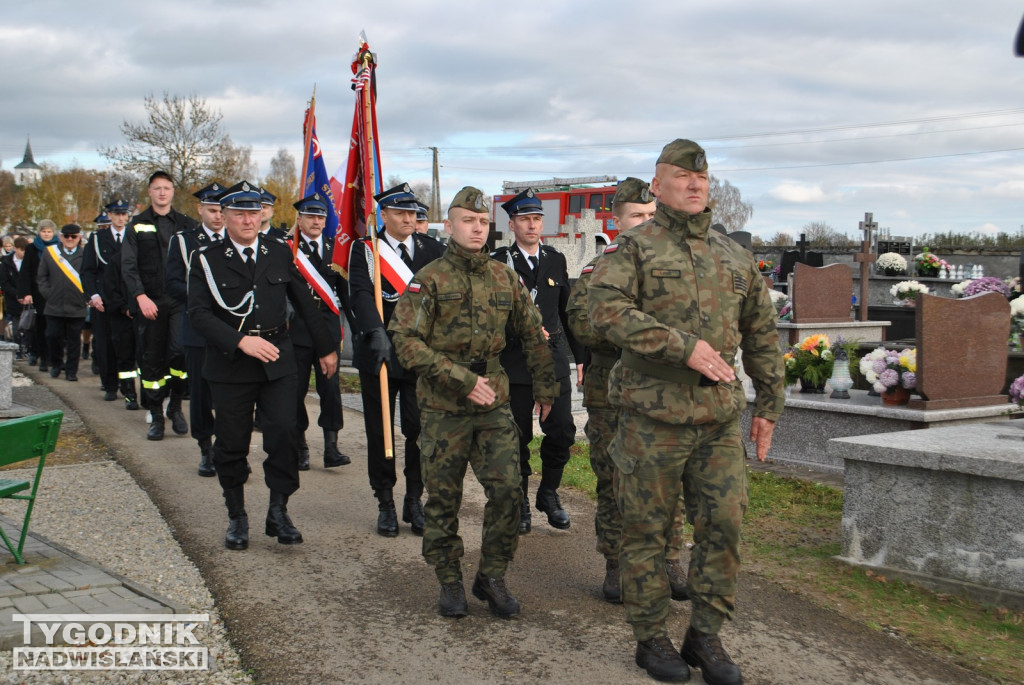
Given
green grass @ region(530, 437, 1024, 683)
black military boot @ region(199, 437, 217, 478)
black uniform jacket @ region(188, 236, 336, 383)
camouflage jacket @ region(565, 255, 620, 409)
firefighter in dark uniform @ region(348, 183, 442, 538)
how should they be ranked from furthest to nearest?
black military boot @ region(199, 437, 217, 478) → firefighter in dark uniform @ region(348, 183, 442, 538) → black uniform jacket @ region(188, 236, 336, 383) → camouflage jacket @ region(565, 255, 620, 409) → green grass @ region(530, 437, 1024, 683)

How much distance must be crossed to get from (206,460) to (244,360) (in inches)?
92.5

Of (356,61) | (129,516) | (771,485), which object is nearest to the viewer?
(129,516)

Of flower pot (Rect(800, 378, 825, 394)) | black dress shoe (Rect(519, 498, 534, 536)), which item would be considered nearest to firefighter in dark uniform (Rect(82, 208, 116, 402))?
black dress shoe (Rect(519, 498, 534, 536))

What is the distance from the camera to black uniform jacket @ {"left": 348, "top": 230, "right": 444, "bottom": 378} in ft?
19.8

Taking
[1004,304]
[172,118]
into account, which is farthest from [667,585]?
[172,118]

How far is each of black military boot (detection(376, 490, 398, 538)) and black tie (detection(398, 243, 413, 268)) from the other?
1462 mm

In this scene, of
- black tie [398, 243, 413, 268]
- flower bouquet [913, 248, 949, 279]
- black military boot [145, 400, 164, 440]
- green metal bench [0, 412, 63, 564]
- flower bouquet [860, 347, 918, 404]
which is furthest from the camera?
flower bouquet [913, 248, 949, 279]

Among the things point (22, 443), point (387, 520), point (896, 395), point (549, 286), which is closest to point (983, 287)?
point (896, 395)

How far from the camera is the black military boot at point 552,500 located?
21.0ft

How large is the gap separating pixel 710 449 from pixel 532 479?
12.9 ft

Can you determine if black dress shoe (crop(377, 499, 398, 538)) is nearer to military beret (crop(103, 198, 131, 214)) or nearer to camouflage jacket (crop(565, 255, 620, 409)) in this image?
camouflage jacket (crop(565, 255, 620, 409))

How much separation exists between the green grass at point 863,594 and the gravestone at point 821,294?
6.77m

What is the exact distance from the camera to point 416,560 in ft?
18.6

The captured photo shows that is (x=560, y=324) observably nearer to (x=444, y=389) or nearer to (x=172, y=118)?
(x=444, y=389)
